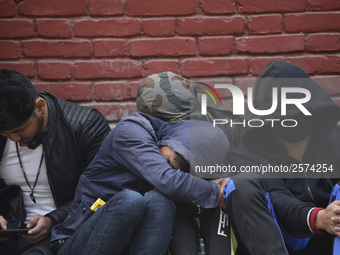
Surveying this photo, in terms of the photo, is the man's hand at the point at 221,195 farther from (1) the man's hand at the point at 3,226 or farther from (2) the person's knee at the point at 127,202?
(1) the man's hand at the point at 3,226

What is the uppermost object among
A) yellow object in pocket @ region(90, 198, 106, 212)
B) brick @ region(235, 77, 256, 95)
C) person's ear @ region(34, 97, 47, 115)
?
brick @ region(235, 77, 256, 95)

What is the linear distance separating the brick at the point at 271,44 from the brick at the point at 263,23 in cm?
5

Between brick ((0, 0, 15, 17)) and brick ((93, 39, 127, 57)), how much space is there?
1.62ft

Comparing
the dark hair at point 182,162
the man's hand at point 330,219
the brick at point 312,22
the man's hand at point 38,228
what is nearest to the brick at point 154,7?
the brick at point 312,22

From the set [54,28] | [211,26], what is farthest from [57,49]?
[211,26]

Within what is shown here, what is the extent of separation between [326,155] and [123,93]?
117cm

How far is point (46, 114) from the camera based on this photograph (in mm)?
2086

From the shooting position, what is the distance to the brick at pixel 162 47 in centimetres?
240

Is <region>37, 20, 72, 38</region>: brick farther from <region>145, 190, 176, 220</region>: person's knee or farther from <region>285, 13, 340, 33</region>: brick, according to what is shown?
<region>285, 13, 340, 33</region>: brick

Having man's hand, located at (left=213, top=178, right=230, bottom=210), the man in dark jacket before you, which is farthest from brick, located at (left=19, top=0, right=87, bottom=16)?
man's hand, located at (left=213, top=178, right=230, bottom=210)

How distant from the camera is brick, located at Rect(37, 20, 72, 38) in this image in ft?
7.73

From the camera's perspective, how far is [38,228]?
1.93 m

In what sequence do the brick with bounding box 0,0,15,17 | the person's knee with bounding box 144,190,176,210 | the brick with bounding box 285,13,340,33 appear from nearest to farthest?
the person's knee with bounding box 144,190,176,210 → the brick with bounding box 0,0,15,17 → the brick with bounding box 285,13,340,33

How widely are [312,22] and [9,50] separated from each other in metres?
1.78
